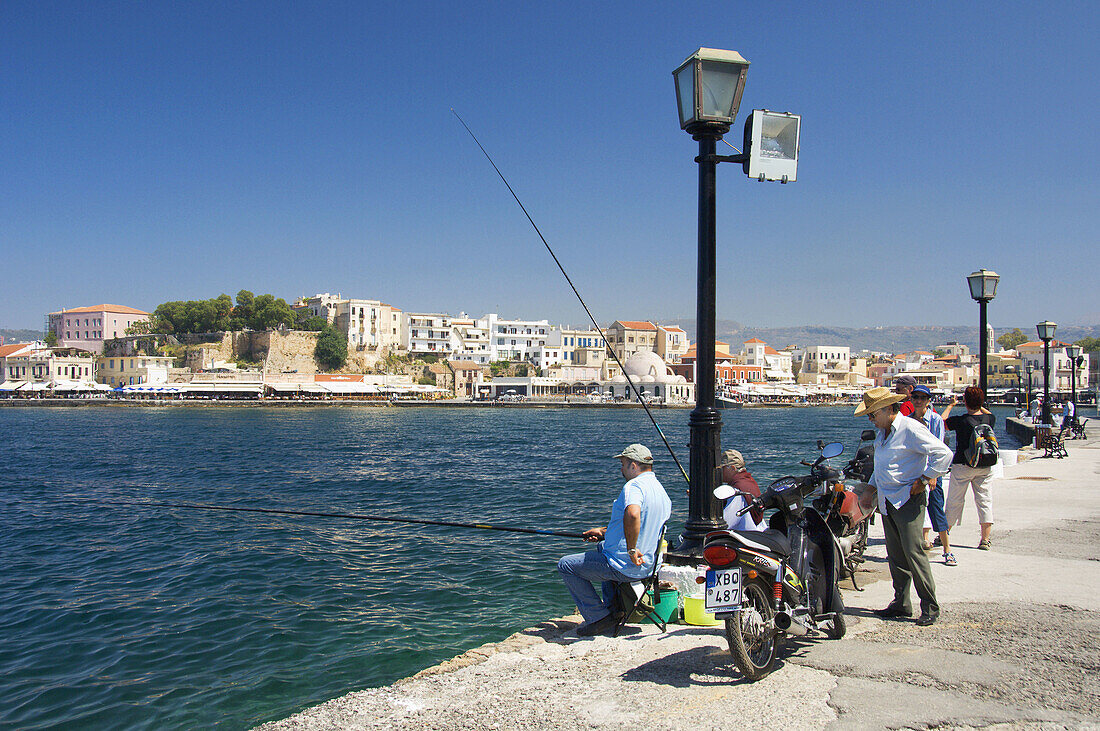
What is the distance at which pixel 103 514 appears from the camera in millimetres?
13750

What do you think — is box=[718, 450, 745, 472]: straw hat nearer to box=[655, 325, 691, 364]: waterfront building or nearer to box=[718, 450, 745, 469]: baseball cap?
box=[718, 450, 745, 469]: baseball cap

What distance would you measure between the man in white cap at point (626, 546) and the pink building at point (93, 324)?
111150 mm

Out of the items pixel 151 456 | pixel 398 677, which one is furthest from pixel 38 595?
pixel 151 456

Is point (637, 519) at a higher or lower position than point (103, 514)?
higher

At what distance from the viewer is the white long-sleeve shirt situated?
4055mm

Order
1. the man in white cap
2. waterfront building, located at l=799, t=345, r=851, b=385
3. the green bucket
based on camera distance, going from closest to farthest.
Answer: the man in white cap < the green bucket < waterfront building, located at l=799, t=345, r=851, b=385

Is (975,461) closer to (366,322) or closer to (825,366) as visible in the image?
(366,322)

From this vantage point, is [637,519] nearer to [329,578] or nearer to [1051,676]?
[1051,676]

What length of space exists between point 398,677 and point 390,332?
93.5 m

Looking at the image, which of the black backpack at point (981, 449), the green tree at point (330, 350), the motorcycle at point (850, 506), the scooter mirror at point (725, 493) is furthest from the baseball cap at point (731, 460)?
the green tree at point (330, 350)

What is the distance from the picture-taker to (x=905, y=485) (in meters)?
4.14

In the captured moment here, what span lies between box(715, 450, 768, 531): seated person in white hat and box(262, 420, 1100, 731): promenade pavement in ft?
2.21

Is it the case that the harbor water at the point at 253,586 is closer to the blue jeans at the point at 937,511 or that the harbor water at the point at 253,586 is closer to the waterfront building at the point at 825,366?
the blue jeans at the point at 937,511

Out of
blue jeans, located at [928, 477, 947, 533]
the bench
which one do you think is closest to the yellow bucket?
blue jeans, located at [928, 477, 947, 533]
